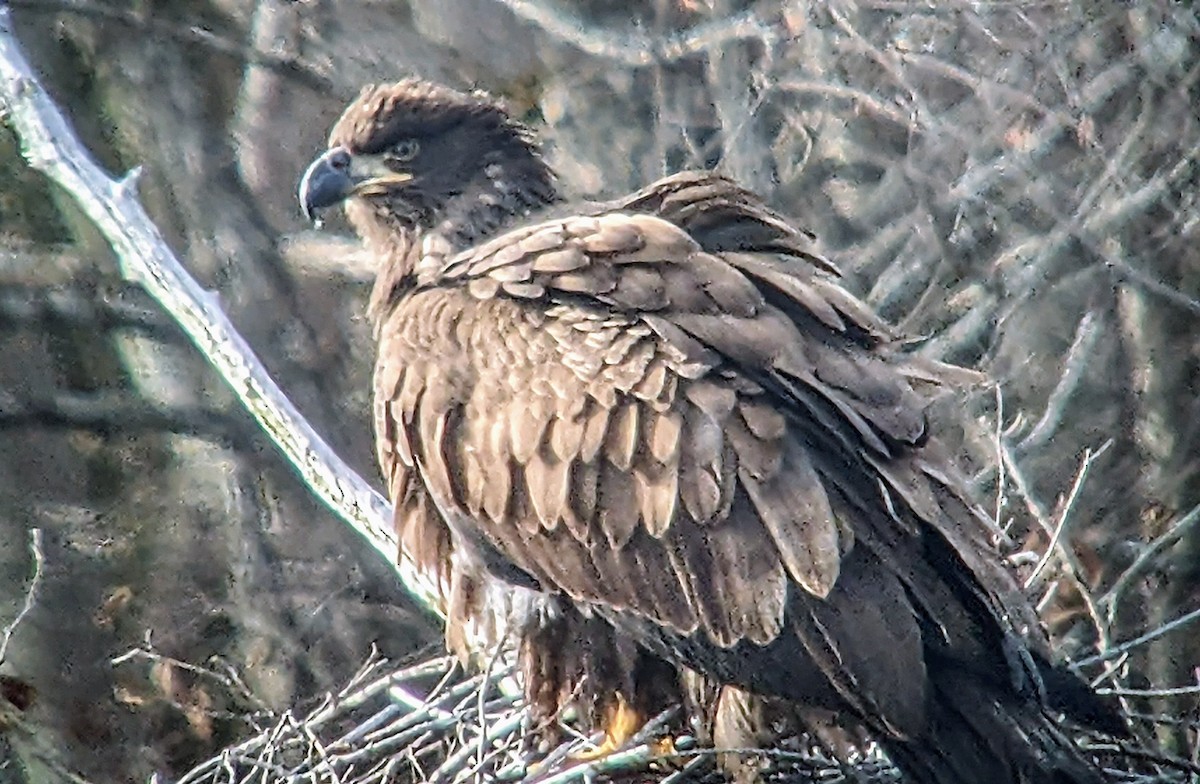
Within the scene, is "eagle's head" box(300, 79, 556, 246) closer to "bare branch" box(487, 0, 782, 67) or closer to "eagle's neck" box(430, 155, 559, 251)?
"eagle's neck" box(430, 155, 559, 251)

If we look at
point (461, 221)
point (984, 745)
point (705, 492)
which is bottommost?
point (984, 745)

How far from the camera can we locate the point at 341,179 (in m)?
4.95

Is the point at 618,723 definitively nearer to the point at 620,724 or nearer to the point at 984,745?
the point at 620,724

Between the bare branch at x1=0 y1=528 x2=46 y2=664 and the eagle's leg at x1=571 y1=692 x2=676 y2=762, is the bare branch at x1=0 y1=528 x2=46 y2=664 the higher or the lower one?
the higher one

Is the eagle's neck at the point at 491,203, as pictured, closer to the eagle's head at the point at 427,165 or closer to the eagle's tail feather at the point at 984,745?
the eagle's head at the point at 427,165

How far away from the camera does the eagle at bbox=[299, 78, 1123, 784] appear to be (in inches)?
151

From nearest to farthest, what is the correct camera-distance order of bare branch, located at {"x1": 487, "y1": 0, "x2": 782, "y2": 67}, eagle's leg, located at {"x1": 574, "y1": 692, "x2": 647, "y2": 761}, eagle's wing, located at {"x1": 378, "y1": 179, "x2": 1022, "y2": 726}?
eagle's wing, located at {"x1": 378, "y1": 179, "x2": 1022, "y2": 726}, eagle's leg, located at {"x1": 574, "y1": 692, "x2": 647, "y2": 761}, bare branch, located at {"x1": 487, "y1": 0, "x2": 782, "y2": 67}

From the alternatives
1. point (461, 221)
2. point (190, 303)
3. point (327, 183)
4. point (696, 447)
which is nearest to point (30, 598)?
point (190, 303)

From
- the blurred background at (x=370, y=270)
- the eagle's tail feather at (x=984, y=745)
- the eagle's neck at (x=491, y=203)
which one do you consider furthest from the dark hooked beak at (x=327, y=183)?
the eagle's tail feather at (x=984, y=745)

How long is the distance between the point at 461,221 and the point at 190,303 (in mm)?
735

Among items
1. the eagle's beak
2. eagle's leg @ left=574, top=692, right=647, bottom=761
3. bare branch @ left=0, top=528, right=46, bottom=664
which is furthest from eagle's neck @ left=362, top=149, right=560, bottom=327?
bare branch @ left=0, top=528, right=46, bottom=664

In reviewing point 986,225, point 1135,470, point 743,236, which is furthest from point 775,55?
point 743,236

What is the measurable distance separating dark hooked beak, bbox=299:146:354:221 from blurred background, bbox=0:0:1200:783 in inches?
61.5

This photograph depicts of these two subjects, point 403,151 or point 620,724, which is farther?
point 403,151
